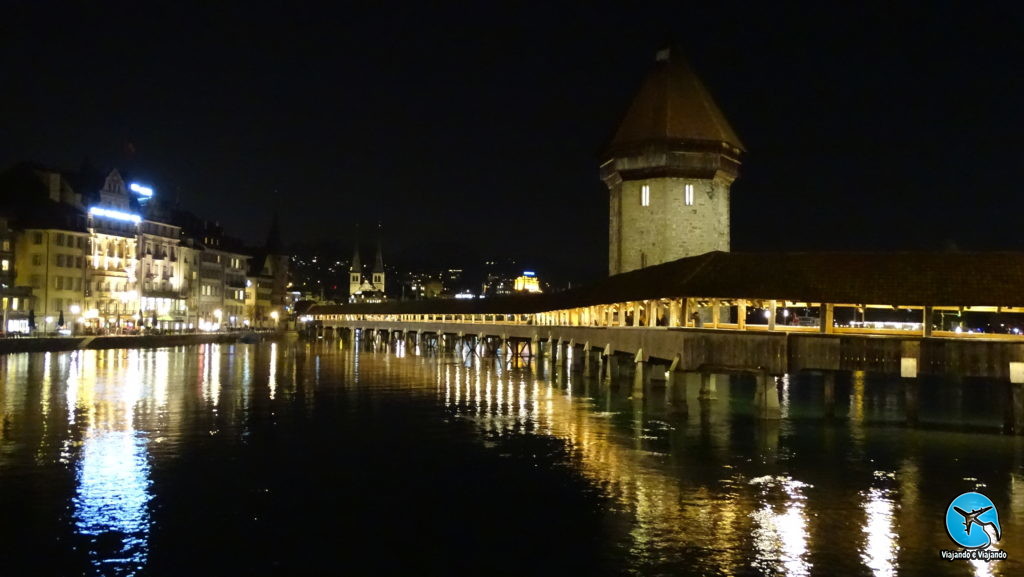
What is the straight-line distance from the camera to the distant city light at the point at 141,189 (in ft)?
290

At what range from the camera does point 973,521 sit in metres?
16.4

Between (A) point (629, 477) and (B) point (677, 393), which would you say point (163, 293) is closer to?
(B) point (677, 393)

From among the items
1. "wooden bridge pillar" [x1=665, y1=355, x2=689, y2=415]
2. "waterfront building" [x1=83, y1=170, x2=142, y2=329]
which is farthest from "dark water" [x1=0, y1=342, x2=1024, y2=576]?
"waterfront building" [x1=83, y1=170, x2=142, y2=329]

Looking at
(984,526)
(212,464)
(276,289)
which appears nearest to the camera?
(984,526)

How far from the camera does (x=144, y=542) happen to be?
14.8 m

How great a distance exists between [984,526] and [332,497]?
12.1 metres

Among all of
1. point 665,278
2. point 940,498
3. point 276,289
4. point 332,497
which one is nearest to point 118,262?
point 276,289

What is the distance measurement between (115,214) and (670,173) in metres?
53.9

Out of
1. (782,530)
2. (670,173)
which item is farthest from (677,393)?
(670,173)


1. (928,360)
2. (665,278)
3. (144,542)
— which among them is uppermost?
(665,278)

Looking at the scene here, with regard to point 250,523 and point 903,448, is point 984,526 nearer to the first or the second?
point 903,448

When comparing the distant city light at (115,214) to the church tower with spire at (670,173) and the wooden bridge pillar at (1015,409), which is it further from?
the wooden bridge pillar at (1015,409)

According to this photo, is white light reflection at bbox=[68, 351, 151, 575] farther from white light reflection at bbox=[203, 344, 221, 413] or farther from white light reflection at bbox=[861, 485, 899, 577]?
white light reflection at bbox=[861, 485, 899, 577]

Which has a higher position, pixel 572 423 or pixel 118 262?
pixel 118 262
